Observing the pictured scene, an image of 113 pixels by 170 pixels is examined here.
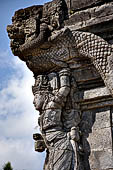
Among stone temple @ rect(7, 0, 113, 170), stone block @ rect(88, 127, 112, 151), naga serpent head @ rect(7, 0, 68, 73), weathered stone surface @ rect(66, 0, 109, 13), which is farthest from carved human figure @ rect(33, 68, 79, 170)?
weathered stone surface @ rect(66, 0, 109, 13)

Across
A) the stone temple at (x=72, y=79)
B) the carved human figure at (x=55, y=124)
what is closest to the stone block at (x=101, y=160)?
the stone temple at (x=72, y=79)

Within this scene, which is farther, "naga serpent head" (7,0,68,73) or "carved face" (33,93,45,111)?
"naga serpent head" (7,0,68,73)

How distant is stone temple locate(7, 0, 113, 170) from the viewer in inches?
251

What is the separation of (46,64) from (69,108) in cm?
101

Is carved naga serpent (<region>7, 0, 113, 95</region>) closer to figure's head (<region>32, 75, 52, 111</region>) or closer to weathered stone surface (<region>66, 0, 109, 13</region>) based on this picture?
figure's head (<region>32, 75, 52, 111</region>)

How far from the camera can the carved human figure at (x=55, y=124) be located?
634cm

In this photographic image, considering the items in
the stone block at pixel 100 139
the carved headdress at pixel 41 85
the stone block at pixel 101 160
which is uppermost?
the carved headdress at pixel 41 85

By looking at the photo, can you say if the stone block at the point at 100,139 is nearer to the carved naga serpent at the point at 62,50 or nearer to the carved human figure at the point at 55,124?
the carved human figure at the point at 55,124

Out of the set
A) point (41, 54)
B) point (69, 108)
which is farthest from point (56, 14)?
point (69, 108)

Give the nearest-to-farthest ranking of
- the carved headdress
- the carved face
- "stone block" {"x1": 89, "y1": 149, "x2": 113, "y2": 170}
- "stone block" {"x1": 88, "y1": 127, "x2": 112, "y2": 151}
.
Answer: "stone block" {"x1": 89, "y1": 149, "x2": 113, "y2": 170}, "stone block" {"x1": 88, "y1": 127, "x2": 112, "y2": 151}, the carved face, the carved headdress

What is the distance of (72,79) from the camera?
6.87m

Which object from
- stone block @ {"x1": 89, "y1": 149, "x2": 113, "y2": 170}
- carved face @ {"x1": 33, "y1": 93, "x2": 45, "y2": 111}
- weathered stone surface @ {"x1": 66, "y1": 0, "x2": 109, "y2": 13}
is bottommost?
stone block @ {"x1": 89, "y1": 149, "x2": 113, "y2": 170}

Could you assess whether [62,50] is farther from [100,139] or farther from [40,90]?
[100,139]

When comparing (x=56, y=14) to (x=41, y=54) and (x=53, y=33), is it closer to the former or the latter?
(x=53, y=33)
